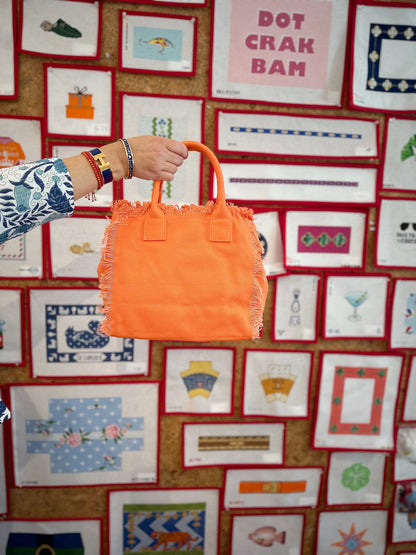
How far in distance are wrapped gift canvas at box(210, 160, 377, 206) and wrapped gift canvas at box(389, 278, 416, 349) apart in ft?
1.38

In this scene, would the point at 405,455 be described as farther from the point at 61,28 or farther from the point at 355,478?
the point at 61,28

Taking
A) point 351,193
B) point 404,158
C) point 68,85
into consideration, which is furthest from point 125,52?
point 404,158

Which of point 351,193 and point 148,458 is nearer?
point 351,193

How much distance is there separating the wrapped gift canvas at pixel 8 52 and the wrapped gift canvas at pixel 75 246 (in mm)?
537

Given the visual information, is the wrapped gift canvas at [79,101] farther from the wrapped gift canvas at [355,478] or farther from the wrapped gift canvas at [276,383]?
the wrapped gift canvas at [355,478]

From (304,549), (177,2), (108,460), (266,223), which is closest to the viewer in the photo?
(177,2)

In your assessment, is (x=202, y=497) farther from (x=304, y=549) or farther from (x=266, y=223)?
(x=266, y=223)

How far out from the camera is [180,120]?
1616 mm

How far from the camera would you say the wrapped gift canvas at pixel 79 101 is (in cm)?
156

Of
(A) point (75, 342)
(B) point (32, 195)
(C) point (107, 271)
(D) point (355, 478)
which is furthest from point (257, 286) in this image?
(D) point (355, 478)

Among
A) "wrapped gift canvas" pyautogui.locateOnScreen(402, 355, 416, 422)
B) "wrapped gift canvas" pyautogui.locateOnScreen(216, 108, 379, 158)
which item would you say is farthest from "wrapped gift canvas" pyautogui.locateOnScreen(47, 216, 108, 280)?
"wrapped gift canvas" pyautogui.locateOnScreen(402, 355, 416, 422)

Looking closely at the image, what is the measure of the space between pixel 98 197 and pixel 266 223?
71cm

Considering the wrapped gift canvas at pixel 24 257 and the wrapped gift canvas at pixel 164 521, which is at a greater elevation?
the wrapped gift canvas at pixel 24 257

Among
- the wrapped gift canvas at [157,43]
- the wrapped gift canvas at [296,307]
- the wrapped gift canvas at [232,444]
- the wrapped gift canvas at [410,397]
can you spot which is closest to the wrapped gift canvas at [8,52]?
the wrapped gift canvas at [157,43]
